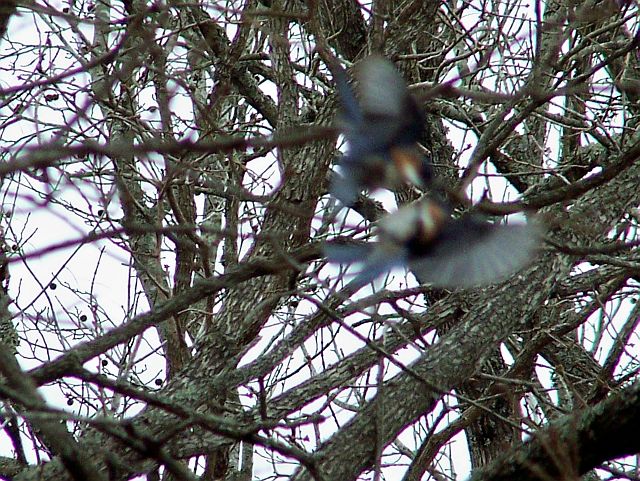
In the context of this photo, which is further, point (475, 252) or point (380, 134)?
point (475, 252)

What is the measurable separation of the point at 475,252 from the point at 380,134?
32 centimetres

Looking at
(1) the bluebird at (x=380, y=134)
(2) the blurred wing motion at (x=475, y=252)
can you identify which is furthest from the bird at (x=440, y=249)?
(1) the bluebird at (x=380, y=134)

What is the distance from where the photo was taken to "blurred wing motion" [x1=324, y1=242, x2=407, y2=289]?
1701 mm

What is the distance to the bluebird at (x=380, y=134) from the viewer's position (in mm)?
1533

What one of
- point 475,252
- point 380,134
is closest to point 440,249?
point 475,252

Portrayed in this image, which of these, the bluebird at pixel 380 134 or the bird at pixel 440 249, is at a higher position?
the bluebird at pixel 380 134

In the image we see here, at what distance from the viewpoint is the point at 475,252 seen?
5.50 ft

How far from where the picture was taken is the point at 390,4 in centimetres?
321

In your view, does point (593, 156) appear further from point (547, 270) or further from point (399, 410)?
point (399, 410)

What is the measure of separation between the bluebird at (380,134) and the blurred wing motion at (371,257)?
0.55 ft

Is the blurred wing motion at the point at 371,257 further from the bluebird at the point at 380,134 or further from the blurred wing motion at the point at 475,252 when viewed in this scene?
the bluebird at the point at 380,134

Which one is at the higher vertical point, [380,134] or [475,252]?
[380,134]

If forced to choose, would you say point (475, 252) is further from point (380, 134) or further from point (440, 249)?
point (380, 134)

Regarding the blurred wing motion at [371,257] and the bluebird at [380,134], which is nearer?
the bluebird at [380,134]
